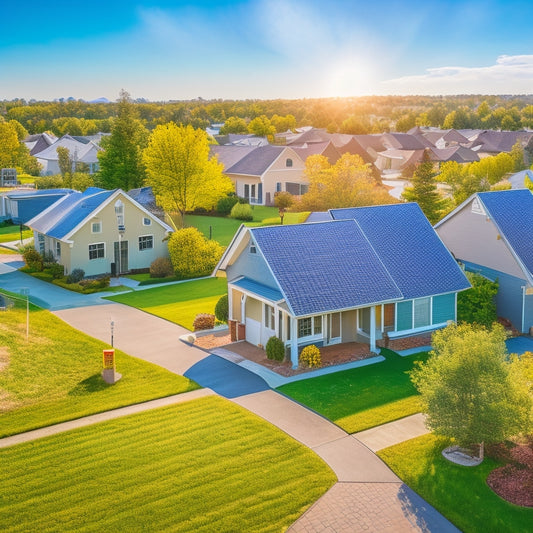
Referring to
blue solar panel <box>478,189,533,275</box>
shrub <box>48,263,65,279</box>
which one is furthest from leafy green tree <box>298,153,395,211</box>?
shrub <box>48,263,65,279</box>

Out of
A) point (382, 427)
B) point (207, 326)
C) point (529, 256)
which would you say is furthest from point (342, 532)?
point (529, 256)

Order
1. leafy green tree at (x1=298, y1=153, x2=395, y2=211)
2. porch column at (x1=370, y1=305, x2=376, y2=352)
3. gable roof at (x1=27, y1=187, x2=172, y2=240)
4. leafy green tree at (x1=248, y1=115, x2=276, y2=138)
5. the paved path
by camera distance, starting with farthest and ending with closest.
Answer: leafy green tree at (x1=248, y1=115, x2=276, y2=138) → leafy green tree at (x1=298, y1=153, x2=395, y2=211) → gable roof at (x1=27, y1=187, x2=172, y2=240) → porch column at (x1=370, y1=305, x2=376, y2=352) → the paved path

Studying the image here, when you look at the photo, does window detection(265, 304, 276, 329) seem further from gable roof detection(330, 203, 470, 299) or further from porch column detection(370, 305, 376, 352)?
gable roof detection(330, 203, 470, 299)

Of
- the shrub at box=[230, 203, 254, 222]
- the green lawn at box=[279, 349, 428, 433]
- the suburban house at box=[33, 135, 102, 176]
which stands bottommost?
the green lawn at box=[279, 349, 428, 433]

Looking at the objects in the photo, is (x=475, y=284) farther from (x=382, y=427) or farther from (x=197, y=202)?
(x=197, y=202)

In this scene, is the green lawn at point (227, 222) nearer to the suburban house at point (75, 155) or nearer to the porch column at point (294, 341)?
the porch column at point (294, 341)

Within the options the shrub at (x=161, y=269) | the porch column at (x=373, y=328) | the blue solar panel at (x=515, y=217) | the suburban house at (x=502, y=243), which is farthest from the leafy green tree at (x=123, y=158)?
the porch column at (x=373, y=328)

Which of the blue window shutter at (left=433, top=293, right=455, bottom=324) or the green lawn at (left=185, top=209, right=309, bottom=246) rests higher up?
the green lawn at (left=185, top=209, right=309, bottom=246)
